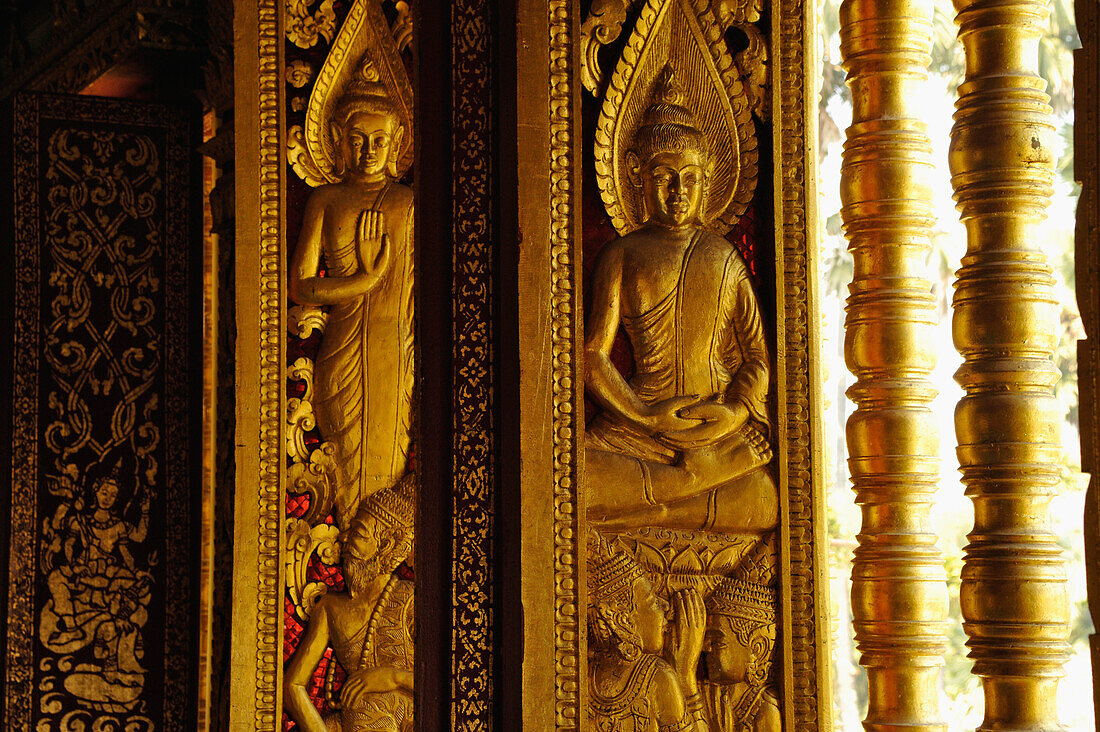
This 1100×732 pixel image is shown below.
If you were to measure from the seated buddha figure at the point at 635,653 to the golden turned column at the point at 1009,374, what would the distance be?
0.56 m

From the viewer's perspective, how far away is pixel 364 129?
12.7 feet

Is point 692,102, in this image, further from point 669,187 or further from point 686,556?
point 686,556

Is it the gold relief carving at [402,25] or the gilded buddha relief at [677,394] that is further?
the gold relief carving at [402,25]

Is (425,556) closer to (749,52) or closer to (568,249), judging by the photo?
(568,249)

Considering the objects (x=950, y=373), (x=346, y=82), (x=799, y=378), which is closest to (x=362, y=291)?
(x=346, y=82)

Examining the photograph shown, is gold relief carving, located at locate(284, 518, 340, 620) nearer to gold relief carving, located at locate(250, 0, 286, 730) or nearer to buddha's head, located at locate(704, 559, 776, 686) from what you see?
gold relief carving, located at locate(250, 0, 286, 730)

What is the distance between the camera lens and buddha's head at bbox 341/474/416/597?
12.3 ft

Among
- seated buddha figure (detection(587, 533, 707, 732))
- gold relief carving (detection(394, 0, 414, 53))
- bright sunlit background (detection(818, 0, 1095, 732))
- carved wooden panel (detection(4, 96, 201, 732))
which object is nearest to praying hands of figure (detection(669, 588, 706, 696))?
seated buddha figure (detection(587, 533, 707, 732))

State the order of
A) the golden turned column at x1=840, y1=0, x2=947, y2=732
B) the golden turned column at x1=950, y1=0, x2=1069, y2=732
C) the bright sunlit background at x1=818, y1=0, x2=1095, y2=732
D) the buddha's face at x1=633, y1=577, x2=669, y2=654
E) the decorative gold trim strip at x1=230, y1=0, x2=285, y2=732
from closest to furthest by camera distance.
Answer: the golden turned column at x1=950, y1=0, x2=1069, y2=732 < the buddha's face at x1=633, y1=577, x2=669, y2=654 < the golden turned column at x1=840, y1=0, x2=947, y2=732 < the decorative gold trim strip at x1=230, y1=0, x2=285, y2=732 < the bright sunlit background at x1=818, y1=0, x2=1095, y2=732

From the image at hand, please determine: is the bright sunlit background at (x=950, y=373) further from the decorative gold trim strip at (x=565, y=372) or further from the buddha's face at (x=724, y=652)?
the decorative gold trim strip at (x=565, y=372)

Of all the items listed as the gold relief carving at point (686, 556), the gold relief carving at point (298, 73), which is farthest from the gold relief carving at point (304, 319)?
the gold relief carving at point (686, 556)

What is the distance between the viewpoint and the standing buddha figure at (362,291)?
3.80 metres

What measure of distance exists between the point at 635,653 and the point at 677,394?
515 millimetres

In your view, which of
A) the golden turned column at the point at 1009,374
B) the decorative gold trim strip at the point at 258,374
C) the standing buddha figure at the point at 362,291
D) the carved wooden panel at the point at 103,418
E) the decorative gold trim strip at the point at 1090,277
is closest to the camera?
the decorative gold trim strip at the point at 1090,277
